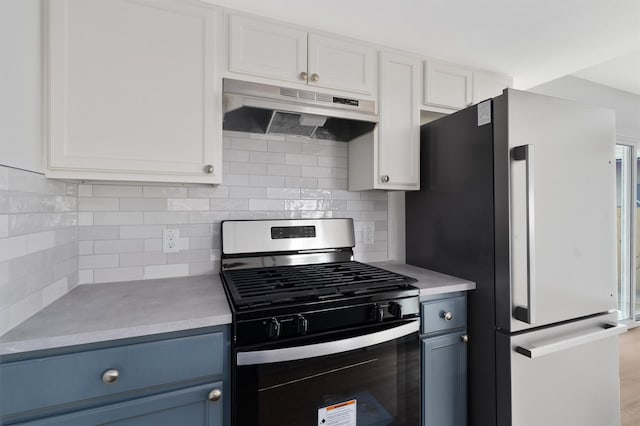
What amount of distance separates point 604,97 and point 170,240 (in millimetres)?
4329

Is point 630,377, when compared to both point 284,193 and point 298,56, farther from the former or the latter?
point 298,56

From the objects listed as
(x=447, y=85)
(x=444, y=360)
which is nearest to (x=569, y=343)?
(x=444, y=360)

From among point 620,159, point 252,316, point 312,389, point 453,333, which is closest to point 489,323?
point 453,333

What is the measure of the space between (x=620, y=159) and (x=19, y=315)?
16.8 ft

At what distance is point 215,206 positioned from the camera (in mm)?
1721

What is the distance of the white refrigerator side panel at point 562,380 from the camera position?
141 centimetres

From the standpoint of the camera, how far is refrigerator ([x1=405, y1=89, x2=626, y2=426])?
1.39 meters

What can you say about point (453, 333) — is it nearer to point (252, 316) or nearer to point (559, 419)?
point (559, 419)

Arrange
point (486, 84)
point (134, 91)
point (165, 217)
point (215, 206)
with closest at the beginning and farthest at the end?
point (134, 91)
point (165, 217)
point (215, 206)
point (486, 84)

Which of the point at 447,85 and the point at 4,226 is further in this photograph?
the point at 447,85

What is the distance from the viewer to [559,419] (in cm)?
152

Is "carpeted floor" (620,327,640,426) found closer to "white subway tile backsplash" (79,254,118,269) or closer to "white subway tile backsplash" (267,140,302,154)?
"white subway tile backsplash" (267,140,302,154)

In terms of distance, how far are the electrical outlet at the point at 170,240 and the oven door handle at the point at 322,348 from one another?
0.81 meters

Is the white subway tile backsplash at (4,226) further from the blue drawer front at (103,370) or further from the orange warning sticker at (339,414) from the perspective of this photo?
the orange warning sticker at (339,414)
